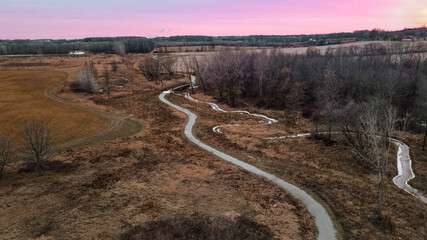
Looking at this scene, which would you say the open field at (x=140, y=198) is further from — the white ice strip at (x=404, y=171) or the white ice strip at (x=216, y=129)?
the white ice strip at (x=404, y=171)

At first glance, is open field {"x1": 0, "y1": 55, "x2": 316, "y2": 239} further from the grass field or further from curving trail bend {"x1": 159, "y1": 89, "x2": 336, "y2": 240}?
the grass field

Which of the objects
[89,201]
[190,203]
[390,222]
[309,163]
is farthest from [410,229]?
[89,201]

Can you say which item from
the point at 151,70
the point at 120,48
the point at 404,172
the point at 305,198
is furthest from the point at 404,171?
the point at 120,48

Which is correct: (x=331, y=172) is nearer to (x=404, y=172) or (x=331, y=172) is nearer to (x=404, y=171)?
(x=404, y=172)

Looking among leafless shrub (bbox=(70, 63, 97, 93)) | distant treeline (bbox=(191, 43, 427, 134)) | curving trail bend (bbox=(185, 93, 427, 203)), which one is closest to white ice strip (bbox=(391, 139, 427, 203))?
curving trail bend (bbox=(185, 93, 427, 203))

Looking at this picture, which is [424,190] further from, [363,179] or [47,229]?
[47,229]

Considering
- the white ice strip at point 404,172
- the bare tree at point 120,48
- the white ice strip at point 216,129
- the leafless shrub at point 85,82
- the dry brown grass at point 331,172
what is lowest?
the white ice strip at point 404,172

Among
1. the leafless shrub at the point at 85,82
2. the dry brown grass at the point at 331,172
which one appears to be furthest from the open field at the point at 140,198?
the leafless shrub at the point at 85,82

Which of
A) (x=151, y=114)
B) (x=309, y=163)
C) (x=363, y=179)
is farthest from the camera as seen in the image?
(x=151, y=114)
